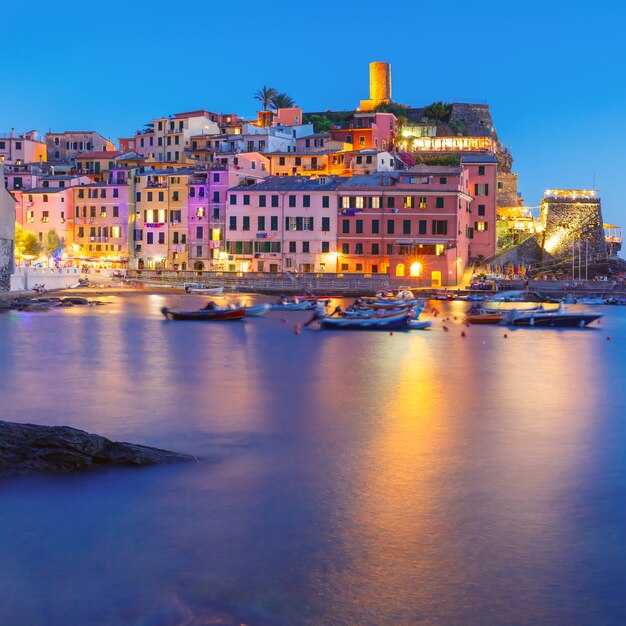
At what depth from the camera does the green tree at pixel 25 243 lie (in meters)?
68.8

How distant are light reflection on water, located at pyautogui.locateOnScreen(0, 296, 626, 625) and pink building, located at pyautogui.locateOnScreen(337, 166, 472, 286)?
38.4 m

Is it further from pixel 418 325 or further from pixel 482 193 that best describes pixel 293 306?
pixel 482 193

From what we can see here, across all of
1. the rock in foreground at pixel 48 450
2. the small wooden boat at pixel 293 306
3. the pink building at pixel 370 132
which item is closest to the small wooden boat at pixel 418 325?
the small wooden boat at pixel 293 306

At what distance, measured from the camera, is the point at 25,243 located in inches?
2749

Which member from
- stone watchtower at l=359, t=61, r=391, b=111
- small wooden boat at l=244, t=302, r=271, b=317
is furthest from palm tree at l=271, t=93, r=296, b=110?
small wooden boat at l=244, t=302, r=271, b=317

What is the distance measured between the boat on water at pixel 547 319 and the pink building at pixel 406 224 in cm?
1800

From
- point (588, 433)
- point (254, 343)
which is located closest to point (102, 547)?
point (588, 433)

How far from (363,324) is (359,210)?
24.4m

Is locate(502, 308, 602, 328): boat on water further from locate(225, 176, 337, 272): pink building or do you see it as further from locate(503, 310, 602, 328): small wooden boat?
locate(225, 176, 337, 272): pink building

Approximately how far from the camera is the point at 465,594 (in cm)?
898

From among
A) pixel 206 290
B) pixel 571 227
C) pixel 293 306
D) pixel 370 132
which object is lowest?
pixel 293 306

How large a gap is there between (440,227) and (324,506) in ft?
174

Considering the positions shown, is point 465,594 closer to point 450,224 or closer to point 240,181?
point 450,224

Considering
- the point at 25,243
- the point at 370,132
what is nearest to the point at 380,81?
the point at 370,132
